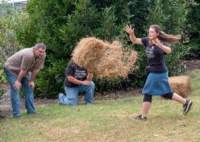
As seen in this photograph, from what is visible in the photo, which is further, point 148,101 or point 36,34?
point 36,34

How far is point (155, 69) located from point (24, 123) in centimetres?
259

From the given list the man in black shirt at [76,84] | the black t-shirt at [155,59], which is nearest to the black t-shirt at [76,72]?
the man in black shirt at [76,84]

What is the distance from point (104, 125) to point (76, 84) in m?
3.07

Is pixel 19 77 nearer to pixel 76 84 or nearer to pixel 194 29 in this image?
pixel 76 84

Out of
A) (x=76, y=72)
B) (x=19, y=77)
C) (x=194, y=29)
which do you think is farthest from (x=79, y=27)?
(x=194, y=29)

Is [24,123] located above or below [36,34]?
below

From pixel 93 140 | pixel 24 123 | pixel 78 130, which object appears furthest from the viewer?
pixel 24 123

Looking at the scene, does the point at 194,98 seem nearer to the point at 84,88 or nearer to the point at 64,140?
the point at 84,88

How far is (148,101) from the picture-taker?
965cm

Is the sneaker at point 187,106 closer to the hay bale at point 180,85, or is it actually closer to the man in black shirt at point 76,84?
the hay bale at point 180,85

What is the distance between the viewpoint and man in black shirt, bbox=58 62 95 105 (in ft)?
40.0

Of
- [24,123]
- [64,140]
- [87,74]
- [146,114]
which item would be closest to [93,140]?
[64,140]

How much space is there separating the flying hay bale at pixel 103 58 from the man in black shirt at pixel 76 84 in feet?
2.36

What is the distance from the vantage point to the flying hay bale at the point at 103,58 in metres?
11.0
